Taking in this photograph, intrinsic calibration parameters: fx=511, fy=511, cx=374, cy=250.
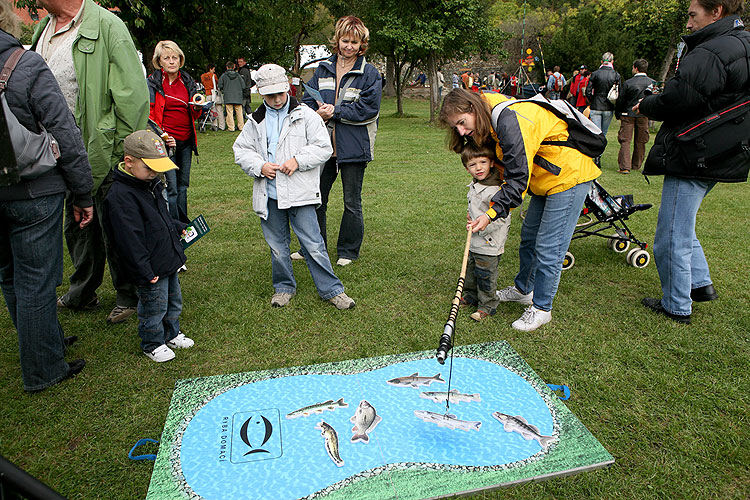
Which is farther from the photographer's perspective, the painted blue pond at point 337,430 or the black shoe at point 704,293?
the black shoe at point 704,293

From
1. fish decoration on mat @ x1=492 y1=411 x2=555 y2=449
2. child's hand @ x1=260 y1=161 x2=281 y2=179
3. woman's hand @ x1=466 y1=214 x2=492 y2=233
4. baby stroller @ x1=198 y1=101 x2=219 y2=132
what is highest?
child's hand @ x1=260 y1=161 x2=281 y2=179

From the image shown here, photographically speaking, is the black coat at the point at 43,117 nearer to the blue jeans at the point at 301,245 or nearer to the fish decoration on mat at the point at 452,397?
the blue jeans at the point at 301,245

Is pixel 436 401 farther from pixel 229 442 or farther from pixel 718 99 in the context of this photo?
pixel 718 99

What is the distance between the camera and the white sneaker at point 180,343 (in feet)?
10.8

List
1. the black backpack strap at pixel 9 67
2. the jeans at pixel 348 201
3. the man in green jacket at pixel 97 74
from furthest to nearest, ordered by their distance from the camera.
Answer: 1. the jeans at pixel 348 201
2. the man in green jacket at pixel 97 74
3. the black backpack strap at pixel 9 67

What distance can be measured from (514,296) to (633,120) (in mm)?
6602

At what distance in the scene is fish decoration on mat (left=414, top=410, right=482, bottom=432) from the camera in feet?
8.41

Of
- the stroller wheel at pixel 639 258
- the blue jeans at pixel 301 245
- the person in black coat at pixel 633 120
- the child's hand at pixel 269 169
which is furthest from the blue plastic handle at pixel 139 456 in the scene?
the person in black coat at pixel 633 120

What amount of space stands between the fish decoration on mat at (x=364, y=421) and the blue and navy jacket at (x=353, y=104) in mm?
2272

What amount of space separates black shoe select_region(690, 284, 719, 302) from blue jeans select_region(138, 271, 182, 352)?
144 inches

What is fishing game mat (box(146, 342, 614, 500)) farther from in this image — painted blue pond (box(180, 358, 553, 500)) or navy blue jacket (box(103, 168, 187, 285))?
navy blue jacket (box(103, 168, 187, 285))

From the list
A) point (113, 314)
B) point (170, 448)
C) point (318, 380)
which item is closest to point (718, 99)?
point (318, 380)

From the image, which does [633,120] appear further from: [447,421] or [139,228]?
[139,228]

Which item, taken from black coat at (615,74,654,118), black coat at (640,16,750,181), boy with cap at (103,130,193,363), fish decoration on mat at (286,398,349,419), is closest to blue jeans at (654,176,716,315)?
black coat at (640,16,750,181)
